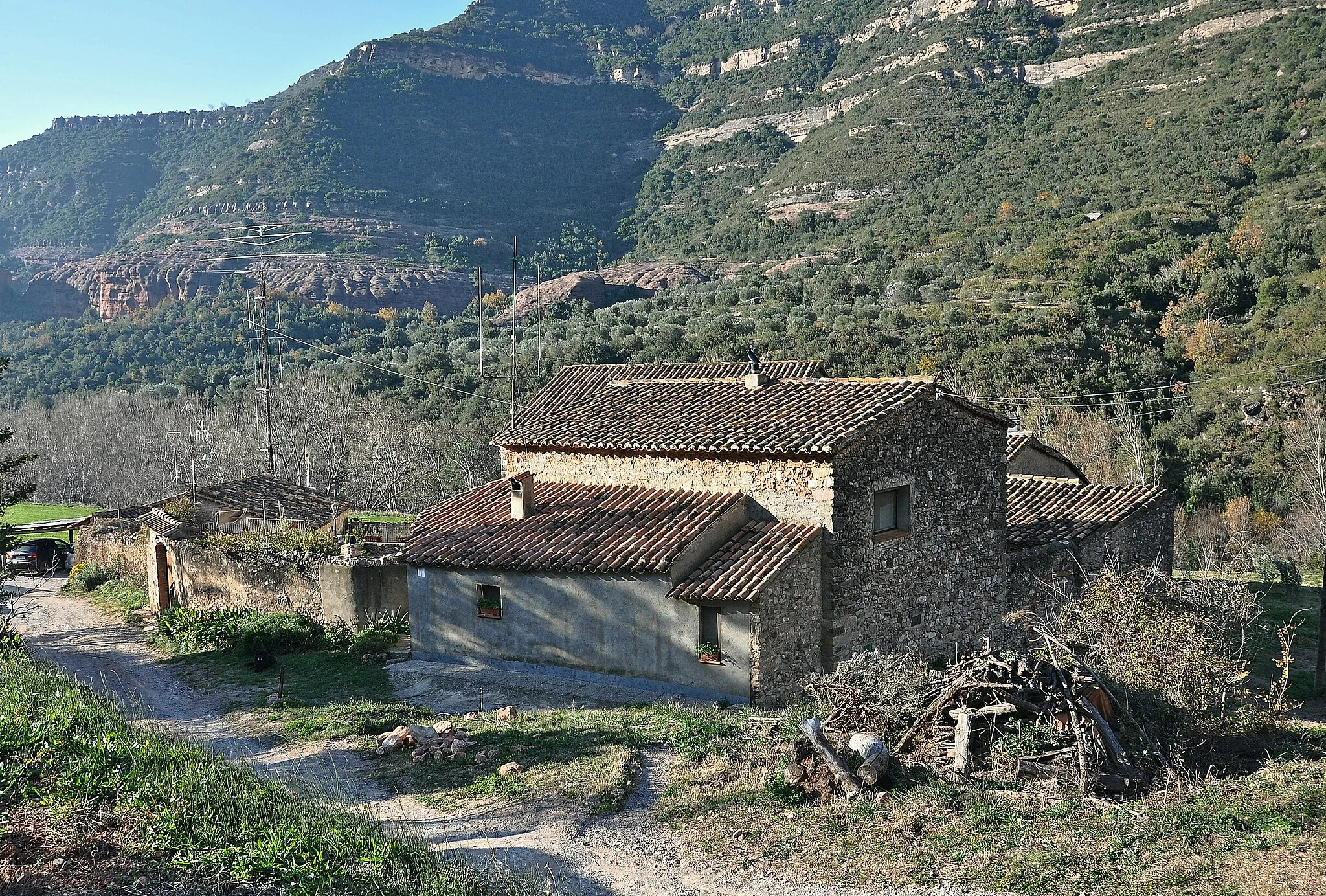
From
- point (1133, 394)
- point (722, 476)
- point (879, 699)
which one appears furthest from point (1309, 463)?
point (879, 699)

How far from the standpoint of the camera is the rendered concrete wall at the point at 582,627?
46.4ft

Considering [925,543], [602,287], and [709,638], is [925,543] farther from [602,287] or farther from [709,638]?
→ [602,287]

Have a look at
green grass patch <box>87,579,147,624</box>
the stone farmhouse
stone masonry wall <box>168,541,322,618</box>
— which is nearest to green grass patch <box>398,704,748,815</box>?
the stone farmhouse

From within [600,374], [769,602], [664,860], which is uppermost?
[600,374]

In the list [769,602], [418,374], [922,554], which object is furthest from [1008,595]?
[418,374]

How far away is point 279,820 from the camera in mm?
9102

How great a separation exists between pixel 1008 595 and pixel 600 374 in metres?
12.8

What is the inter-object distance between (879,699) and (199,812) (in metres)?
6.66

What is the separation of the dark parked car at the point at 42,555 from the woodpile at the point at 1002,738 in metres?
29.9

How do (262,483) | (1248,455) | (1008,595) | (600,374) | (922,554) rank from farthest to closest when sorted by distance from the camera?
(1248,455)
(262,483)
(600,374)
(1008,595)
(922,554)

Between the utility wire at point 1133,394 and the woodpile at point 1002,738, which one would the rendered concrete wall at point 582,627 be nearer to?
the woodpile at point 1002,738

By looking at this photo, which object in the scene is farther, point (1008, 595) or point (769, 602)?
point (1008, 595)

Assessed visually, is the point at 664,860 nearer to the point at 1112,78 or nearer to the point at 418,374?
the point at 418,374

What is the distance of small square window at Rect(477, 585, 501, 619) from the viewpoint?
53.9ft
